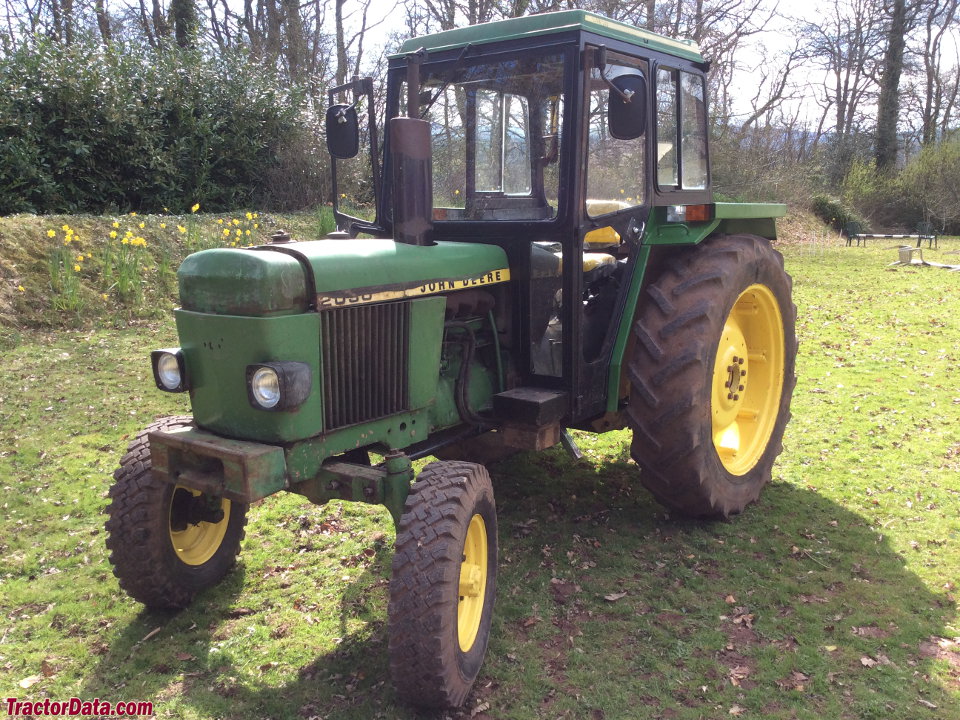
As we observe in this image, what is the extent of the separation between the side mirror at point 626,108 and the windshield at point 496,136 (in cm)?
28

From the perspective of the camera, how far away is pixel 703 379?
12.4 ft

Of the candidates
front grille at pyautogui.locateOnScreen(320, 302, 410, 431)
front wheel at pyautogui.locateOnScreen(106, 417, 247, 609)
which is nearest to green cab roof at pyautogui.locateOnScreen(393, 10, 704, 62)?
front grille at pyautogui.locateOnScreen(320, 302, 410, 431)

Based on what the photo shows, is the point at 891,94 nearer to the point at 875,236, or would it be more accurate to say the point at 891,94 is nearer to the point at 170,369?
the point at 875,236

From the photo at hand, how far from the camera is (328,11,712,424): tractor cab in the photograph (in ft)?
11.8

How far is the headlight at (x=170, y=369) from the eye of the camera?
2.95m

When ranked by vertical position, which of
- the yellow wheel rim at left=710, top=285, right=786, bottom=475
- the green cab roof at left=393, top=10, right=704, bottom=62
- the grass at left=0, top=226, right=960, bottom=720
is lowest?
the grass at left=0, top=226, right=960, bottom=720

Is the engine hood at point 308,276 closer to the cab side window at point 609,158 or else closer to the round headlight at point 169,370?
the round headlight at point 169,370

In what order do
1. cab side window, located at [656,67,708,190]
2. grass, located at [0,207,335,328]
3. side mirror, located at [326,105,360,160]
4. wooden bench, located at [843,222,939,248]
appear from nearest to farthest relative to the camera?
1. side mirror, located at [326,105,360,160]
2. cab side window, located at [656,67,708,190]
3. grass, located at [0,207,335,328]
4. wooden bench, located at [843,222,939,248]

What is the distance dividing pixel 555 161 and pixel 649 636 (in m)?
2.15

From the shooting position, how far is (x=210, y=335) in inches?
113

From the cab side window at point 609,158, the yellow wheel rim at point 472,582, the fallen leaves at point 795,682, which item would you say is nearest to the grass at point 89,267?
the cab side window at point 609,158

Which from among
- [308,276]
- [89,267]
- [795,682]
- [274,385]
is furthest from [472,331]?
[89,267]

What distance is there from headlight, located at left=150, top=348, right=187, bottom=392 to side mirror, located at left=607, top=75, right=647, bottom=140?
206 centimetres
